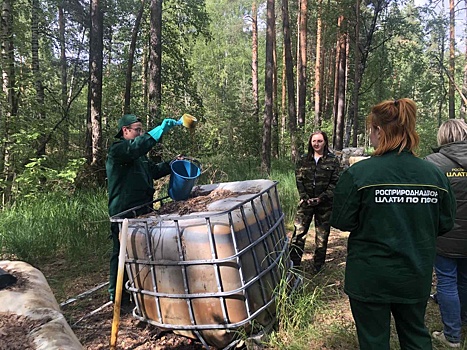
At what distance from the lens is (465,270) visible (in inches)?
117

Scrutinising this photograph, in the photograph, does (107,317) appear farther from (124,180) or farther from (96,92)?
(96,92)

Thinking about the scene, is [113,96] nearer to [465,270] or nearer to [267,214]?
[267,214]

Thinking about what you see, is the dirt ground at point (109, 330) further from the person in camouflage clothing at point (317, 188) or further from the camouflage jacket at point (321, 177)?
the camouflage jacket at point (321, 177)

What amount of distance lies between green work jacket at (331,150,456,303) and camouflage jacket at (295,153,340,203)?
222 cm

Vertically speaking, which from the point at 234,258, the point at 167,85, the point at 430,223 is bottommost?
the point at 234,258

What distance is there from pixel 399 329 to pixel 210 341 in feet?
4.60

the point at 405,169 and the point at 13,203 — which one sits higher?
the point at 405,169

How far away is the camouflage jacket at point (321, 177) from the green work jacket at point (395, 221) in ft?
7.27

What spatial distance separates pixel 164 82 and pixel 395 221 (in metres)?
11.9

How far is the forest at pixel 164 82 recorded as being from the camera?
666 cm

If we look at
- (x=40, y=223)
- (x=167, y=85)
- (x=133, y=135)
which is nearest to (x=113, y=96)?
(x=167, y=85)

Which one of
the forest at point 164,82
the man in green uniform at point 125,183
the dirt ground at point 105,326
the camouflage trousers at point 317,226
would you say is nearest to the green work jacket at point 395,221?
the dirt ground at point 105,326

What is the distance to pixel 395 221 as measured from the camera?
6.22 ft

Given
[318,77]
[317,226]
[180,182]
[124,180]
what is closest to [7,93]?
[124,180]
